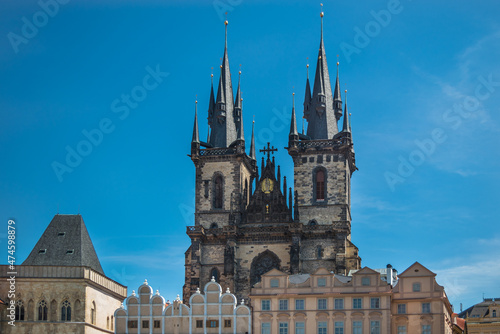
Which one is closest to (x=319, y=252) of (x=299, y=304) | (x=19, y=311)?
(x=299, y=304)

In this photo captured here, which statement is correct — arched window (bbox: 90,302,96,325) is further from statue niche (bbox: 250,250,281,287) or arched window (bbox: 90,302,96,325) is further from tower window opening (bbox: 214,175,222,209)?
tower window opening (bbox: 214,175,222,209)

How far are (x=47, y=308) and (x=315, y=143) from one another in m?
33.6

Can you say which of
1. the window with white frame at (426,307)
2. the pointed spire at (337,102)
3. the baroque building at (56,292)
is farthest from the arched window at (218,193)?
the window with white frame at (426,307)

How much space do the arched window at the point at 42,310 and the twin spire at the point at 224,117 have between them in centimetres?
3012

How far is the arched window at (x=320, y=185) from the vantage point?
91.3m

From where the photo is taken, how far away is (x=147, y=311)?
72.2 meters

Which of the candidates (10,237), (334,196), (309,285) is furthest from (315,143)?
(10,237)

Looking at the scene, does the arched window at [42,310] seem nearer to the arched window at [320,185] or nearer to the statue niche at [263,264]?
the statue niche at [263,264]

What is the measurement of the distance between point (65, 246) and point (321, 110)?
3295 cm

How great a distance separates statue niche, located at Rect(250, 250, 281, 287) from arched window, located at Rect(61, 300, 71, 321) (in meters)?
23.5

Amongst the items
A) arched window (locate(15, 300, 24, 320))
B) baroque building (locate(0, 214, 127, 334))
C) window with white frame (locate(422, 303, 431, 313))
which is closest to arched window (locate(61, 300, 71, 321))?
baroque building (locate(0, 214, 127, 334))

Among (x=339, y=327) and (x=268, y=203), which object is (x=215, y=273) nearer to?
(x=268, y=203)

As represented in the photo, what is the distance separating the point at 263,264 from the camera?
89750mm

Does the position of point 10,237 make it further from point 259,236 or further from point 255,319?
point 259,236
